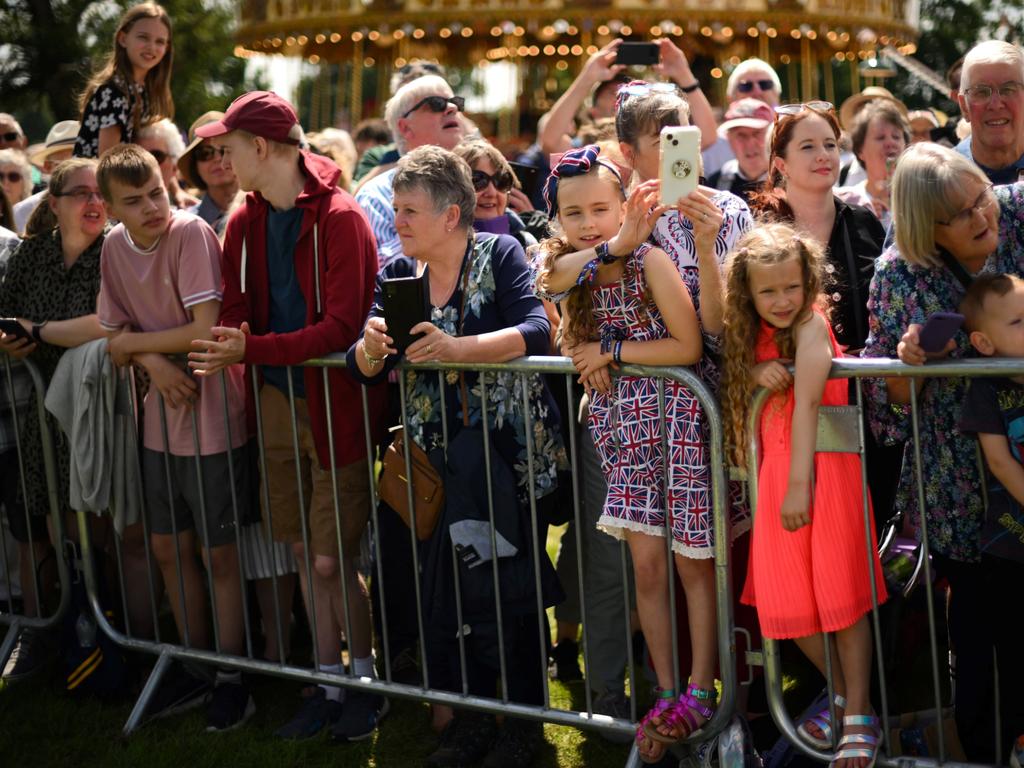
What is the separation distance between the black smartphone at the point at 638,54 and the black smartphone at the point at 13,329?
3.16 metres

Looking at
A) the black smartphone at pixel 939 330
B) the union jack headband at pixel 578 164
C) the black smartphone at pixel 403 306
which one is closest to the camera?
the black smartphone at pixel 939 330

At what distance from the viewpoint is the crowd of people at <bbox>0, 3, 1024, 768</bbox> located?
3.67 m

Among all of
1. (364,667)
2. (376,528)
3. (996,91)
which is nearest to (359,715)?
(364,667)

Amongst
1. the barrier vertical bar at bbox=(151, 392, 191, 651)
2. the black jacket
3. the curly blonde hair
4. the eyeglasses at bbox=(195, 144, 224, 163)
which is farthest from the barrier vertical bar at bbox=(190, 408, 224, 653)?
the black jacket

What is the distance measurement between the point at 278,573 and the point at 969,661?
2.76m

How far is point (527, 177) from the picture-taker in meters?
6.01

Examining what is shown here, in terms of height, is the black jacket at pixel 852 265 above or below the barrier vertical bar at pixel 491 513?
above

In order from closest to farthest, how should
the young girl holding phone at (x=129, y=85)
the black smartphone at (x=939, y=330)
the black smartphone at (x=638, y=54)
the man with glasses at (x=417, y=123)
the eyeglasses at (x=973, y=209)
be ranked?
the black smartphone at (x=939, y=330) → the eyeglasses at (x=973, y=209) → the man with glasses at (x=417, y=123) → the black smartphone at (x=638, y=54) → the young girl holding phone at (x=129, y=85)

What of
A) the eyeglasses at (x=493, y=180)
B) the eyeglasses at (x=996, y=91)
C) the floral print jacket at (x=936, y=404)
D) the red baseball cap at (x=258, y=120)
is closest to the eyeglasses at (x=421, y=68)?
the eyeglasses at (x=493, y=180)

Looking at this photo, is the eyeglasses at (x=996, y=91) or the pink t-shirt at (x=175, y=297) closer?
the eyeglasses at (x=996, y=91)

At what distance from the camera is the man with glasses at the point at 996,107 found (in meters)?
4.40

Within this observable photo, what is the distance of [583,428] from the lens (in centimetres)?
456

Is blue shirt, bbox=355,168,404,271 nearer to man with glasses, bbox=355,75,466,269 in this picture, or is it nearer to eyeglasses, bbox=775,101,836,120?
man with glasses, bbox=355,75,466,269

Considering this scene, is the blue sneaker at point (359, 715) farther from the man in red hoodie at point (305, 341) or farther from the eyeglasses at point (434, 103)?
the eyeglasses at point (434, 103)
